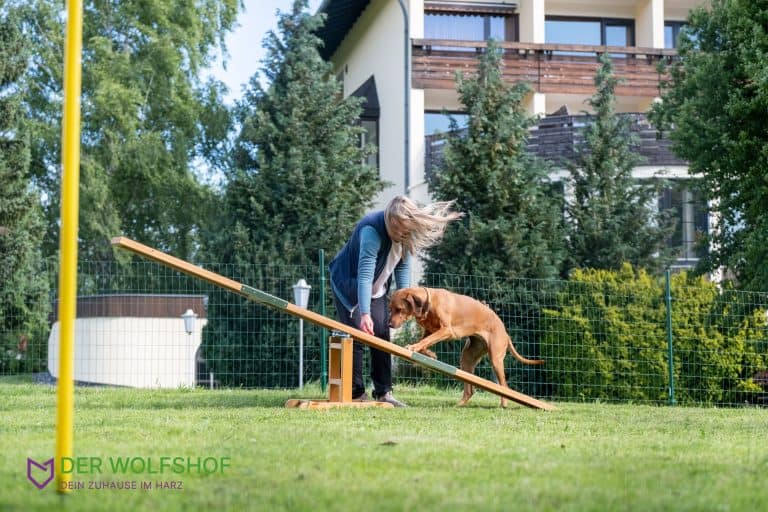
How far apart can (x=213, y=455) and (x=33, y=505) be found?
131cm

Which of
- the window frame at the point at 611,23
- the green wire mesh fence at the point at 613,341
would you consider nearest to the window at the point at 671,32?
the window frame at the point at 611,23

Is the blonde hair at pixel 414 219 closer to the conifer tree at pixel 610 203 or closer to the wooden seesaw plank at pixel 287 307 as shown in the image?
the wooden seesaw plank at pixel 287 307

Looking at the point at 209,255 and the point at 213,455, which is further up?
the point at 209,255

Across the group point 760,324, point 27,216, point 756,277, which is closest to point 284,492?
point 760,324

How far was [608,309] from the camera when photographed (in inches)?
532

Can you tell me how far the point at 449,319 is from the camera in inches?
346

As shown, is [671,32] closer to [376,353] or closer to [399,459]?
[376,353]

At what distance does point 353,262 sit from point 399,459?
12.9 ft

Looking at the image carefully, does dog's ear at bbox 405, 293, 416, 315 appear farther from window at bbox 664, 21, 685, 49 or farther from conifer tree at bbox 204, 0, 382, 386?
window at bbox 664, 21, 685, 49

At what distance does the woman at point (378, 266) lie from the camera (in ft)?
26.4

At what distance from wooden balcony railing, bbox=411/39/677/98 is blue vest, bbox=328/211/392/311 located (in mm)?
13597

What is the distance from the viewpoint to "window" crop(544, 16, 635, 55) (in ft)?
82.0

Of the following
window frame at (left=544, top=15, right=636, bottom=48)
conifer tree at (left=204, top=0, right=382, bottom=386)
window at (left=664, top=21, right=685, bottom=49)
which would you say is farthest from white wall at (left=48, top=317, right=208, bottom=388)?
window at (left=664, top=21, right=685, bottom=49)

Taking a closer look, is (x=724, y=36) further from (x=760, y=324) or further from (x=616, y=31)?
(x=616, y=31)
